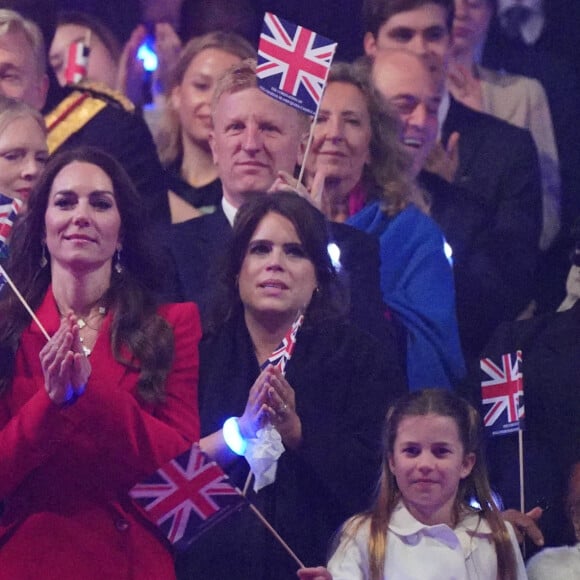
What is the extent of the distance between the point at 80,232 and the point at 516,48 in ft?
7.20

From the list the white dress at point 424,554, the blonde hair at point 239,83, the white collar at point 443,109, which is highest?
the white collar at point 443,109

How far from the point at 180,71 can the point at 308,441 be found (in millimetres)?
1636

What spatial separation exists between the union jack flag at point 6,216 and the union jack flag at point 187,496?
2.68 ft

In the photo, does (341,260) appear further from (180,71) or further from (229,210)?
(180,71)

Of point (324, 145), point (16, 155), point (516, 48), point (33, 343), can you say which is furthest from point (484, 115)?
point (33, 343)

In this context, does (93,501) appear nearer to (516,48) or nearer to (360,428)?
(360,428)

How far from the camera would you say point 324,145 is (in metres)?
4.97

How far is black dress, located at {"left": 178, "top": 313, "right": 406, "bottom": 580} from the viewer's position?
4.15 meters

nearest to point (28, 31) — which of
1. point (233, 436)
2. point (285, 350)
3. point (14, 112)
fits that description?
point (14, 112)

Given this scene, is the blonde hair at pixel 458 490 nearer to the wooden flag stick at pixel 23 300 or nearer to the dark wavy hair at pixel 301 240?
the dark wavy hair at pixel 301 240

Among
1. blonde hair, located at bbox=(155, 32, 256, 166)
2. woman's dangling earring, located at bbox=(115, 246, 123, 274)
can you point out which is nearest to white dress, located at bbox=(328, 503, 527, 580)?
woman's dangling earring, located at bbox=(115, 246, 123, 274)

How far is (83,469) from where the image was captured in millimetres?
3879

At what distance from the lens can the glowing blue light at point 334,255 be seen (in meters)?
4.43

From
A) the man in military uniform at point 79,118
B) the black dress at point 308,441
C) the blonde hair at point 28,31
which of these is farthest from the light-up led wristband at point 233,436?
the blonde hair at point 28,31
